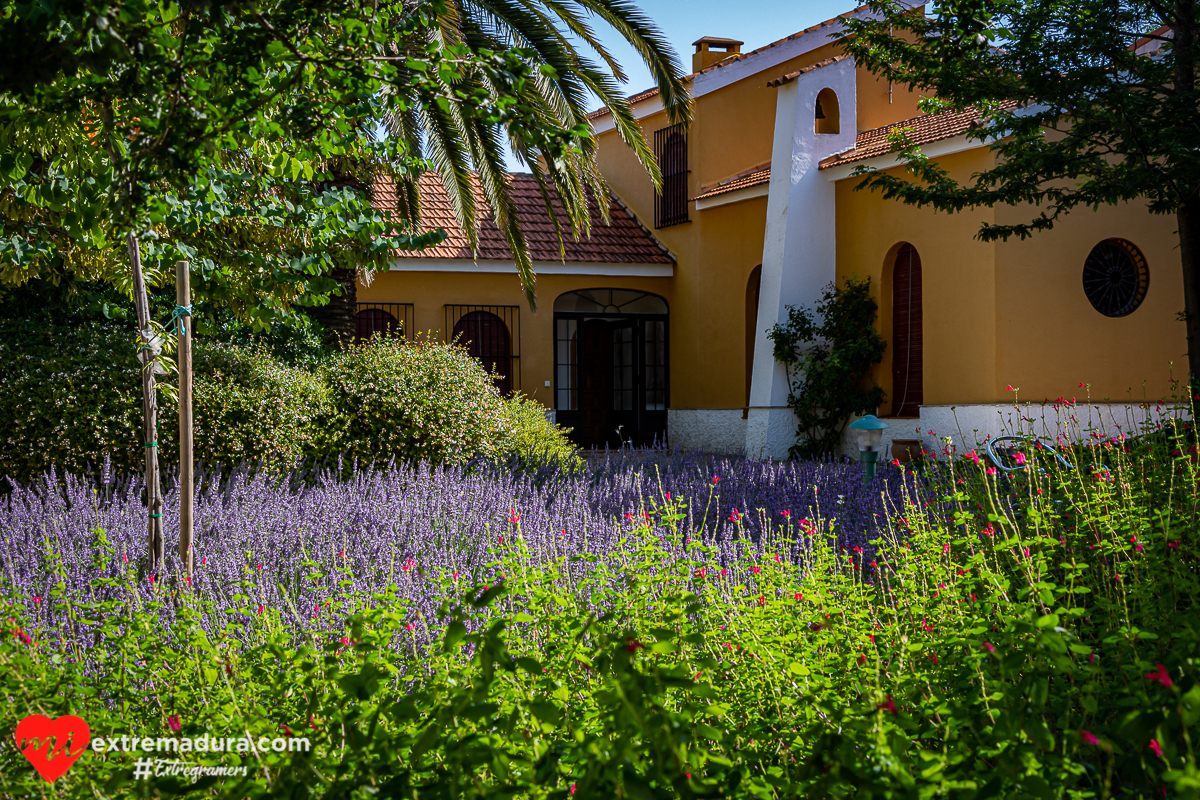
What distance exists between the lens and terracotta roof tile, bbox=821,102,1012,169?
11227mm

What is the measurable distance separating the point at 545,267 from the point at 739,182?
3.39 metres

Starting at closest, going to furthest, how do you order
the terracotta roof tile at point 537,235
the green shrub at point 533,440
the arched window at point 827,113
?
the green shrub at point 533,440, the arched window at point 827,113, the terracotta roof tile at point 537,235

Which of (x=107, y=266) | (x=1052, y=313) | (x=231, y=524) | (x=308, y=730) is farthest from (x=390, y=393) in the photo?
(x=1052, y=313)

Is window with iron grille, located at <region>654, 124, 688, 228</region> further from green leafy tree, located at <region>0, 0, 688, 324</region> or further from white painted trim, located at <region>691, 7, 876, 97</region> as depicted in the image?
green leafy tree, located at <region>0, 0, 688, 324</region>

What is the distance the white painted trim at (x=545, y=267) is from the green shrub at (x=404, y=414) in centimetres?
475

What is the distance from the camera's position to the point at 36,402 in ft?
24.9

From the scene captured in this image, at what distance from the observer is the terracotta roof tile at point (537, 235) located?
14875 mm

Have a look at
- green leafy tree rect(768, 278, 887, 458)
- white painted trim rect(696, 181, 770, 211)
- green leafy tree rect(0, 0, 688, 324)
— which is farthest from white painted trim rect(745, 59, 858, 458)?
green leafy tree rect(0, 0, 688, 324)

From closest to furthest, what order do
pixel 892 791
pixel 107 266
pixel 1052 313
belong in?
1. pixel 892 791
2. pixel 107 266
3. pixel 1052 313

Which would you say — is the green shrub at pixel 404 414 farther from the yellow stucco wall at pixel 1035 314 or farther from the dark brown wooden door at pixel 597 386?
the dark brown wooden door at pixel 597 386

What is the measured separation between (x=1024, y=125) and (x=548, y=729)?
8.00 meters

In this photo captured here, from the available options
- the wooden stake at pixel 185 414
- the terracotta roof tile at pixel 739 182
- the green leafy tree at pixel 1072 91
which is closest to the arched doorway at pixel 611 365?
the terracotta roof tile at pixel 739 182

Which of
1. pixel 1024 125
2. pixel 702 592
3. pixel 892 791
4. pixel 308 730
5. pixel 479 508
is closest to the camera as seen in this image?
pixel 892 791

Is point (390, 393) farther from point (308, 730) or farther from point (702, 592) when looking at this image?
point (308, 730)
